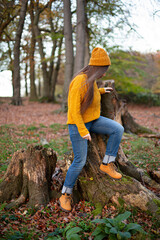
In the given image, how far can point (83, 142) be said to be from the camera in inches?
120

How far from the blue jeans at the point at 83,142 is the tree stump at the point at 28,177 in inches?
21.2

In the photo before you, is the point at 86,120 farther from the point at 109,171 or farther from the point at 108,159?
the point at 109,171

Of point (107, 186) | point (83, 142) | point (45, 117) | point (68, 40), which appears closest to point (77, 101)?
point (83, 142)

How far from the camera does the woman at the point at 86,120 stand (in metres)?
2.92

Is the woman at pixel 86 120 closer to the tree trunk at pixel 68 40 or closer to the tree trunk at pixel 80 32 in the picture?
the tree trunk at pixel 80 32

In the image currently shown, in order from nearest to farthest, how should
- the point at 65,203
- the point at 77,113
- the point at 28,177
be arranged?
the point at 77,113 < the point at 65,203 < the point at 28,177

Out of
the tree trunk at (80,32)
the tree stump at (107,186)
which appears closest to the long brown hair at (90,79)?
the tree stump at (107,186)

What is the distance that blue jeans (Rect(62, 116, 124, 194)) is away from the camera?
3045mm

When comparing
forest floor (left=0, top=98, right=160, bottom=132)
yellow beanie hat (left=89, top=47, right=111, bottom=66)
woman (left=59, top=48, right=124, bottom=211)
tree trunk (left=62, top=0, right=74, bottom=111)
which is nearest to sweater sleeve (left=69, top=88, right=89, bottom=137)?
woman (left=59, top=48, right=124, bottom=211)

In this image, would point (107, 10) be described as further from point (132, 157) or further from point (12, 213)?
point (12, 213)

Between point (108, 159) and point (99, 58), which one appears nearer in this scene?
point (99, 58)

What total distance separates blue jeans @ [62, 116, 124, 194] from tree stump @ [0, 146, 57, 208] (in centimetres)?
54

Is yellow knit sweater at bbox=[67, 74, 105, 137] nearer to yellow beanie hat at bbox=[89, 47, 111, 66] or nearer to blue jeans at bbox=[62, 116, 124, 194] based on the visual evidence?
blue jeans at bbox=[62, 116, 124, 194]

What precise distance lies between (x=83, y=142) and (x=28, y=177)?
1.35 m
